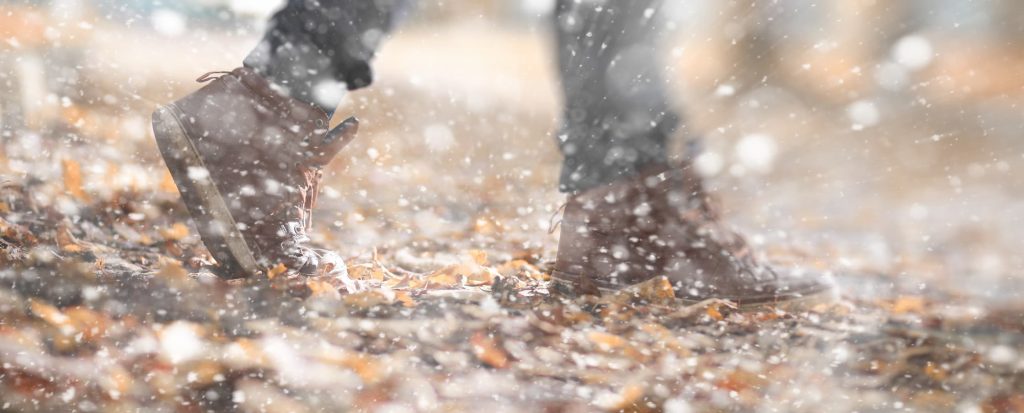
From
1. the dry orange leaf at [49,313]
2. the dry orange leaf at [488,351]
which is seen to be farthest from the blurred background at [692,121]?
the dry orange leaf at [488,351]

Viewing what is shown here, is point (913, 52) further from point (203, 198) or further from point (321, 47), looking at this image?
point (203, 198)

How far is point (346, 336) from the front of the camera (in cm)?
95

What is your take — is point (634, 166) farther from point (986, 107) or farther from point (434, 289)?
point (986, 107)

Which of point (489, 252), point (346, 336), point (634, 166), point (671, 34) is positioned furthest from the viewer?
point (489, 252)

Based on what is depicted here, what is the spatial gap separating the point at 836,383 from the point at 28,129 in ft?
7.44

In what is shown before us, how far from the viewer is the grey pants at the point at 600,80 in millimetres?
1312

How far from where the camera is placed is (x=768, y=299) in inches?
55.4

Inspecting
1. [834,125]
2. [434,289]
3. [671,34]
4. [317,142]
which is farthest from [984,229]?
[317,142]

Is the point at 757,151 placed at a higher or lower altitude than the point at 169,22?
lower

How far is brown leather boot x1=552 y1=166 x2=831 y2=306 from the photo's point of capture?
4.58 feet

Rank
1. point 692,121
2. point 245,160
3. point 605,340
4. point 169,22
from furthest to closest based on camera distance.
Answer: point 169,22, point 692,121, point 245,160, point 605,340

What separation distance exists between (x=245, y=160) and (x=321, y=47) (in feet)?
0.91

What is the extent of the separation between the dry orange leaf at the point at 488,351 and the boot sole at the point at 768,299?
1.29 ft

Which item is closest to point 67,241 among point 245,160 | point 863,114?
point 245,160
